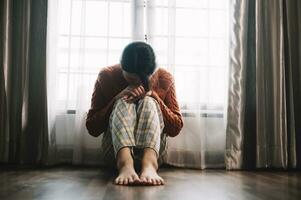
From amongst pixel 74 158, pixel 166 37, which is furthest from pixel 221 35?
pixel 74 158

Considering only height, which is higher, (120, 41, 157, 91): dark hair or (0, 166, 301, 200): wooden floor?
(120, 41, 157, 91): dark hair

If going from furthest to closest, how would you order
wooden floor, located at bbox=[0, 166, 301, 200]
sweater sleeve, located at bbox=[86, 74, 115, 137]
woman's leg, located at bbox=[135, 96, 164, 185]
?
sweater sleeve, located at bbox=[86, 74, 115, 137], woman's leg, located at bbox=[135, 96, 164, 185], wooden floor, located at bbox=[0, 166, 301, 200]

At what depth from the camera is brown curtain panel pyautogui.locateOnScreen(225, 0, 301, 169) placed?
7.55ft

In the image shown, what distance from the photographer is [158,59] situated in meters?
2.38

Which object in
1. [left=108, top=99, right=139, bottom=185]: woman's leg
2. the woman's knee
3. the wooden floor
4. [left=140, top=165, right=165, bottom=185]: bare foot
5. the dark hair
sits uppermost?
the dark hair

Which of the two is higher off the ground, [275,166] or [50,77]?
[50,77]

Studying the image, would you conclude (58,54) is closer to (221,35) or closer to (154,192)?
(221,35)

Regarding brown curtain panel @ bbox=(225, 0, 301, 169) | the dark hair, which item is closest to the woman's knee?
the dark hair

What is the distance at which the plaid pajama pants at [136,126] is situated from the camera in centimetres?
168

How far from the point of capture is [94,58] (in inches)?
92.8

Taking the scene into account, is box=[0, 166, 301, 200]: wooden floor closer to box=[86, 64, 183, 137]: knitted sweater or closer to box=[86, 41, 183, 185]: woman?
box=[86, 41, 183, 185]: woman

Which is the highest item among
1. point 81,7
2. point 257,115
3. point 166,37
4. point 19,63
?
point 81,7

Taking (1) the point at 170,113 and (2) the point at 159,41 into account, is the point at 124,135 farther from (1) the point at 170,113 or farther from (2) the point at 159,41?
(2) the point at 159,41

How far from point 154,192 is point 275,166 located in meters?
1.18
